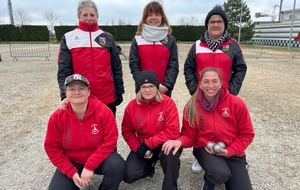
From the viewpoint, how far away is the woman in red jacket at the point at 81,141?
240cm

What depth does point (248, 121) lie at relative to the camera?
2.61 meters

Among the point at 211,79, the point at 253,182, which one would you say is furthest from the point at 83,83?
the point at 253,182

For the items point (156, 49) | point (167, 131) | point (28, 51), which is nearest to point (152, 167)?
point (167, 131)

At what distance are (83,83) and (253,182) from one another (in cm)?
222

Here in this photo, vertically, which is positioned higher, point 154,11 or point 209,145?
point 154,11

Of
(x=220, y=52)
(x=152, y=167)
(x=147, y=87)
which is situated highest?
(x=220, y=52)

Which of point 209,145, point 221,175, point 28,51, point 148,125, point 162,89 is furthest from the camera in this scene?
point 28,51

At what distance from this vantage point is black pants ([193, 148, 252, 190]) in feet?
8.12

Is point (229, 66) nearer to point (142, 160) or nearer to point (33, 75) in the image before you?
point (142, 160)

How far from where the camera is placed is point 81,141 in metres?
2.47

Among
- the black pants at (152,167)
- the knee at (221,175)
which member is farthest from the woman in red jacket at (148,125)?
the knee at (221,175)

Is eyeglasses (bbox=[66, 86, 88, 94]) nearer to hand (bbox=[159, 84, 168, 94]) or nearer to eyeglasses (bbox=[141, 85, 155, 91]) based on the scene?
eyeglasses (bbox=[141, 85, 155, 91])

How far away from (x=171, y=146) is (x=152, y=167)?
59 centimetres

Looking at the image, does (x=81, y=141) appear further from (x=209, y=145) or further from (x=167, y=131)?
(x=209, y=145)
